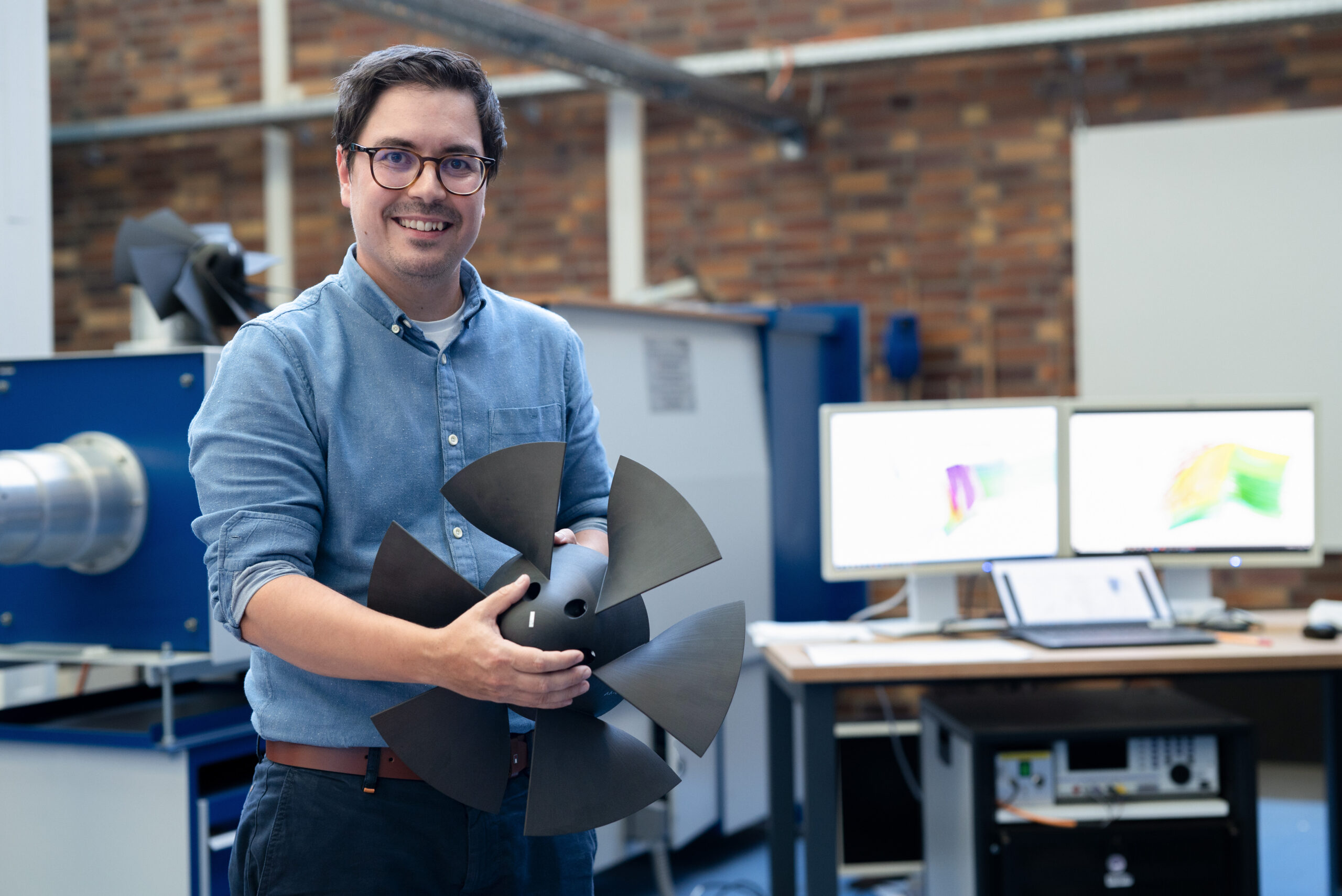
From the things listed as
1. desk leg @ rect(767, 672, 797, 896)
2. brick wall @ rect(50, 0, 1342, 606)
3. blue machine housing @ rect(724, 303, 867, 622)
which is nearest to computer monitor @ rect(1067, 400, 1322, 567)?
desk leg @ rect(767, 672, 797, 896)

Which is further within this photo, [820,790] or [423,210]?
[820,790]

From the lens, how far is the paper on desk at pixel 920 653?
7.49 feet

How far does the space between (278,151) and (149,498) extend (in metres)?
3.48

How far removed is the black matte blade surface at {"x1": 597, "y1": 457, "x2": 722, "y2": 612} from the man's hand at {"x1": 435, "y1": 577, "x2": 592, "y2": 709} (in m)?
0.14

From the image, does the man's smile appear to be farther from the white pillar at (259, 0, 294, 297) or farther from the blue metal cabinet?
the white pillar at (259, 0, 294, 297)

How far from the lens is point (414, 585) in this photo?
110 centimetres

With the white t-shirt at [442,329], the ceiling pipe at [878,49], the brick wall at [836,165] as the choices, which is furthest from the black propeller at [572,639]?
the brick wall at [836,165]

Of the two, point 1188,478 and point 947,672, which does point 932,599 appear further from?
point 1188,478

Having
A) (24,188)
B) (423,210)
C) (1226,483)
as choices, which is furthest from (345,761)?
(1226,483)

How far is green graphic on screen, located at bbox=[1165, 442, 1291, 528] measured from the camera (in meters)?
2.65

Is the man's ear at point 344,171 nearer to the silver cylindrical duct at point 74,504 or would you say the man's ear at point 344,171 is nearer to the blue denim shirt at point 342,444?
the blue denim shirt at point 342,444

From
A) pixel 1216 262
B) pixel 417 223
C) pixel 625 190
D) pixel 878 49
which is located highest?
pixel 878 49

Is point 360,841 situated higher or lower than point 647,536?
lower

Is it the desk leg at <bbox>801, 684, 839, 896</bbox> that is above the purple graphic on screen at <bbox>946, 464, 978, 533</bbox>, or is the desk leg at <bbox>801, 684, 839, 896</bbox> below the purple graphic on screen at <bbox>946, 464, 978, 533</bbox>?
below
